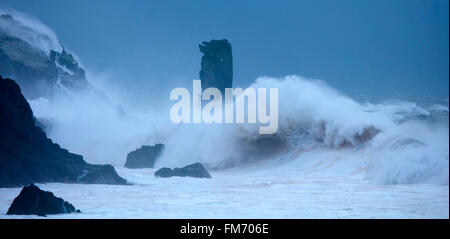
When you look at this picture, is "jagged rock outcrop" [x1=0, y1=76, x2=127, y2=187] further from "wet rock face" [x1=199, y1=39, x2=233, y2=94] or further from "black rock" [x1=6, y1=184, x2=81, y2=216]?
"wet rock face" [x1=199, y1=39, x2=233, y2=94]

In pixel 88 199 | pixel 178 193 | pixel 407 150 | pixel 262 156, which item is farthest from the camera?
pixel 262 156

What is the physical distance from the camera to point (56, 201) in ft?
28.5

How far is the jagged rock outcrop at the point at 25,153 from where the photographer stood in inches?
549

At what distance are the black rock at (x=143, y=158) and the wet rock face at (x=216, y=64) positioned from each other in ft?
50.0

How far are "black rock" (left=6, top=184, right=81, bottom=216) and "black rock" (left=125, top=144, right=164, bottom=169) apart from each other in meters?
15.0

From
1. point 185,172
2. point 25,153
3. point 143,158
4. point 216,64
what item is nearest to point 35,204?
point 25,153

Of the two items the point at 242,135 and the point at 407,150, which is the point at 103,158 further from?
the point at 407,150

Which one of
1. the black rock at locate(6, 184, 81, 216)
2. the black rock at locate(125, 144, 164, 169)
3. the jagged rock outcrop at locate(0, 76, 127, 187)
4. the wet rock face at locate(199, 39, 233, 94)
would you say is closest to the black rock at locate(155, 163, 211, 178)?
the jagged rock outcrop at locate(0, 76, 127, 187)

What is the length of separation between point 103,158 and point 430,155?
2150cm

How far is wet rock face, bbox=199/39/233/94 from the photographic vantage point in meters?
39.1

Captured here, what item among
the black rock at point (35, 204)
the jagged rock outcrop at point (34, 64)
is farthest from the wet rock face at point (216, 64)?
the black rock at point (35, 204)

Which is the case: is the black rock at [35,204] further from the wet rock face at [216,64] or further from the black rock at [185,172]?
the wet rock face at [216,64]
